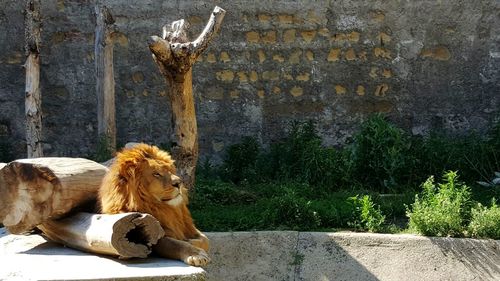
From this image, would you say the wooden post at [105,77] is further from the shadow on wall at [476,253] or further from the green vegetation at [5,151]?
the shadow on wall at [476,253]

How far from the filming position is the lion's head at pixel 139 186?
530cm

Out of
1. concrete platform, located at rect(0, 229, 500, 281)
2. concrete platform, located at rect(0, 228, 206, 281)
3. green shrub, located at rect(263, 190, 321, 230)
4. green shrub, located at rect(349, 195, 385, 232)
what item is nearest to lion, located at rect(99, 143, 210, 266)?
concrete platform, located at rect(0, 228, 206, 281)

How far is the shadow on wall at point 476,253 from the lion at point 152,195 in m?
2.74

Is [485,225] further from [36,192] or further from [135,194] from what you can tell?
[36,192]

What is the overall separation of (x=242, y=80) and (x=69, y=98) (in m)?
1.96

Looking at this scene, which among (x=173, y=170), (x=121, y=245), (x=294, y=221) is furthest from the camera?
(x=294, y=221)

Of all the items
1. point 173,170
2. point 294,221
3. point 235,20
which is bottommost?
point 294,221

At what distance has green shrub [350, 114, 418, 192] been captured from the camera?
9203mm

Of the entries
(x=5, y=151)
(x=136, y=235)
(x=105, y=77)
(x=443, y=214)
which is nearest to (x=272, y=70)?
(x=105, y=77)

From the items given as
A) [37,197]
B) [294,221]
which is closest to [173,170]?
[37,197]

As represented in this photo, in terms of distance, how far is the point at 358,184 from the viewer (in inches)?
360

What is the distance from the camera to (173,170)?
5531 mm

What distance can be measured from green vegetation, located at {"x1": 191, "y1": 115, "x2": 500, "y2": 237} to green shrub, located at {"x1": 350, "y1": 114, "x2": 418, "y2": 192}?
10 mm

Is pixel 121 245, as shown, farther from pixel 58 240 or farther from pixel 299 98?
pixel 299 98
